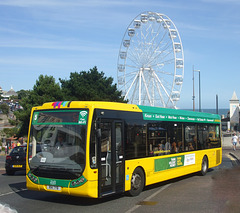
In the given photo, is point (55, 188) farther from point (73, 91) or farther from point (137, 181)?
point (73, 91)

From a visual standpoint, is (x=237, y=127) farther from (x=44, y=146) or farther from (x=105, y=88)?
(x=44, y=146)

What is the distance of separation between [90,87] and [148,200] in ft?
122

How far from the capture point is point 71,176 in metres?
8.95

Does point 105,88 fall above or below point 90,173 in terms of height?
above

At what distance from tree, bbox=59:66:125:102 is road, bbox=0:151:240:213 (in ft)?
105

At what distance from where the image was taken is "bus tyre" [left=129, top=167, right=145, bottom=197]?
34.4 feet

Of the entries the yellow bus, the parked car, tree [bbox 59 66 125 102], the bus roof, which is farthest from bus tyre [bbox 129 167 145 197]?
tree [bbox 59 66 125 102]

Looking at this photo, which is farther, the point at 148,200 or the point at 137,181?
the point at 137,181

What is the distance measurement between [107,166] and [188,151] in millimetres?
5697

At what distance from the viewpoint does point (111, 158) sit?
31.5ft

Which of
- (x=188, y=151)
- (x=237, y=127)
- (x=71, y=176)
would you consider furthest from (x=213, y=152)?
(x=237, y=127)

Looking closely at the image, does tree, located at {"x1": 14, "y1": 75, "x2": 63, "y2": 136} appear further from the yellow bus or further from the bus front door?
the bus front door

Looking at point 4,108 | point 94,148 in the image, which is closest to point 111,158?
point 94,148

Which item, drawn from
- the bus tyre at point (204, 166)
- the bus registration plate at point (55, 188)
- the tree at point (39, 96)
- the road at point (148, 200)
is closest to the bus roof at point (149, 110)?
the bus tyre at point (204, 166)
